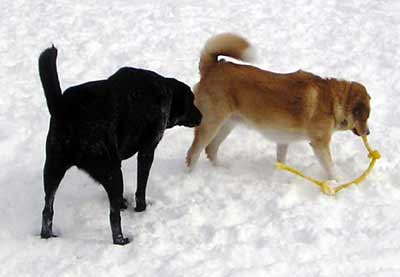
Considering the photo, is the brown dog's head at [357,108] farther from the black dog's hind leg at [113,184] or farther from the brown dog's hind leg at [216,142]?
the black dog's hind leg at [113,184]

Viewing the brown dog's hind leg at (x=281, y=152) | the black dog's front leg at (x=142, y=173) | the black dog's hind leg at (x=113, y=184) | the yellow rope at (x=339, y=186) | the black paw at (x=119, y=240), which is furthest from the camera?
the brown dog's hind leg at (x=281, y=152)

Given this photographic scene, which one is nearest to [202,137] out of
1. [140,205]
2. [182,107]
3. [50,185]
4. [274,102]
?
[182,107]

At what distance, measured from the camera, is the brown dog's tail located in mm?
5270

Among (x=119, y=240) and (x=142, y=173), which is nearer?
(x=119, y=240)

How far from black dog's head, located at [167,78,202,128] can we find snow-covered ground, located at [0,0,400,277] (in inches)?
24.3

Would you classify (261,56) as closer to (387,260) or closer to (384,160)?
(384,160)

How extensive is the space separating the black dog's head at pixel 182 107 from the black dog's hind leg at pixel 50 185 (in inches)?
44.4

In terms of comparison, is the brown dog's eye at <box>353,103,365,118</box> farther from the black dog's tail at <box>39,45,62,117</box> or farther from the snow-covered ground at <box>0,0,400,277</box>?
the black dog's tail at <box>39,45,62,117</box>

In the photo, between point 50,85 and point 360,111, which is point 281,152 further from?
point 50,85

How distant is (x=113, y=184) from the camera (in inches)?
165

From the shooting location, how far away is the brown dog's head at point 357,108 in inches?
206

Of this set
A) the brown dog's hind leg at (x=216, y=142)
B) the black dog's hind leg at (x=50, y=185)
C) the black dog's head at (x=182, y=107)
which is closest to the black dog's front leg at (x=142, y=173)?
the black dog's head at (x=182, y=107)

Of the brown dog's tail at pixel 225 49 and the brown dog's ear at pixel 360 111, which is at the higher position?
the brown dog's tail at pixel 225 49

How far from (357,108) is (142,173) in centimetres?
208
